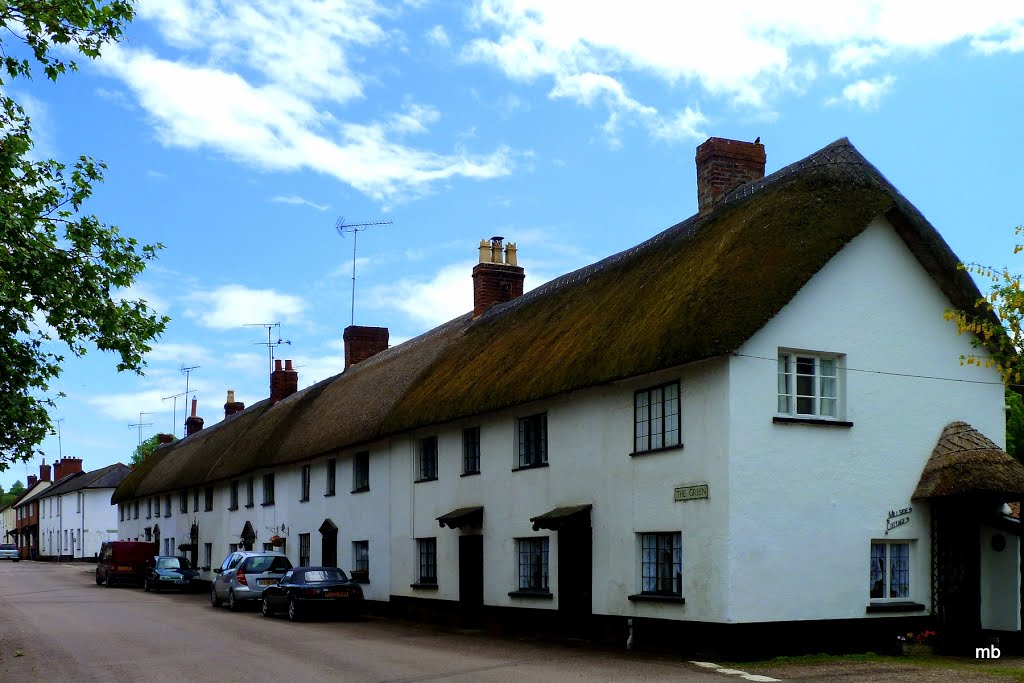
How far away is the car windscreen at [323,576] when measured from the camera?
2791cm

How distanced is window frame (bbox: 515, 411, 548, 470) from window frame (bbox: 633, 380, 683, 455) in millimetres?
3221

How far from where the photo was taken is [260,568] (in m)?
32.6

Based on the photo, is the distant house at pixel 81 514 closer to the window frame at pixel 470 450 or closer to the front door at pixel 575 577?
the window frame at pixel 470 450

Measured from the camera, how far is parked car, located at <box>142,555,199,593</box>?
144 feet

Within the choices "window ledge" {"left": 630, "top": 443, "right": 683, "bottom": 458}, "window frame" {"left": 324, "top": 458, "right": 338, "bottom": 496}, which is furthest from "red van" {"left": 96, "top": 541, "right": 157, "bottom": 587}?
"window ledge" {"left": 630, "top": 443, "right": 683, "bottom": 458}

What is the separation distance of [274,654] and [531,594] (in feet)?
19.2

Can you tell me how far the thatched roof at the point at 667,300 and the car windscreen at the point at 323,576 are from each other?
3.69m

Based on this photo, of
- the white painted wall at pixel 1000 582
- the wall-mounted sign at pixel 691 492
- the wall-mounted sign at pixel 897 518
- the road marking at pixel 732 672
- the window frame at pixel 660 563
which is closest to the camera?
the road marking at pixel 732 672

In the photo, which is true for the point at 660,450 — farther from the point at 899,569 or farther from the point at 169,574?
A: the point at 169,574

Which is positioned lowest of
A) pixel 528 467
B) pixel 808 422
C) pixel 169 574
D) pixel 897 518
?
Result: pixel 169 574

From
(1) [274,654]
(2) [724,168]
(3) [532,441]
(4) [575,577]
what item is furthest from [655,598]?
(2) [724,168]

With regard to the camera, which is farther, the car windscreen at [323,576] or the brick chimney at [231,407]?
the brick chimney at [231,407]

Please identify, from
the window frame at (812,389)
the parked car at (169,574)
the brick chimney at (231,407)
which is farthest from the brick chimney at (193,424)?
the window frame at (812,389)

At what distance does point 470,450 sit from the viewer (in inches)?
1033
